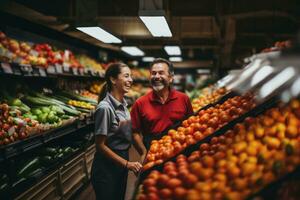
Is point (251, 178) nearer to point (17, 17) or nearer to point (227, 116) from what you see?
point (227, 116)

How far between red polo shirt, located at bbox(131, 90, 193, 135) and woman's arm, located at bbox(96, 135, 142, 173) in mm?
610

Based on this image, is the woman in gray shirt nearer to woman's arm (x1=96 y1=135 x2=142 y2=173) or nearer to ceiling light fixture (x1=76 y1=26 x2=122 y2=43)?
woman's arm (x1=96 y1=135 x2=142 y2=173)

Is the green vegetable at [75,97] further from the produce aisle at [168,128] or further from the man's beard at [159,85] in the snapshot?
the man's beard at [159,85]

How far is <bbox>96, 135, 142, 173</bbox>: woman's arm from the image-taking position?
3023 millimetres

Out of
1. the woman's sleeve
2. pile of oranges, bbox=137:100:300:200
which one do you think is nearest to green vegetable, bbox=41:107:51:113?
the woman's sleeve

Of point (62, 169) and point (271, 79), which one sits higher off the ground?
point (271, 79)

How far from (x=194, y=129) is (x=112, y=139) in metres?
0.73

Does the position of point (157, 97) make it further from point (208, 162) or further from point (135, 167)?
point (208, 162)

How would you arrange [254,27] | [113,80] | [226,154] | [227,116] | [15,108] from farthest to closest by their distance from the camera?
[254,27] → [15,108] → [113,80] → [227,116] → [226,154]

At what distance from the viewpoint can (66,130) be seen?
5.36 m

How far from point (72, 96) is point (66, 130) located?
6.56ft

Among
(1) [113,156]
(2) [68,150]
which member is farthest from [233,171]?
(2) [68,150]

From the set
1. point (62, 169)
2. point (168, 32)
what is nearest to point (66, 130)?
point (62, 169)

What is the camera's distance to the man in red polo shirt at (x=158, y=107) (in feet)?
→ 11.9
